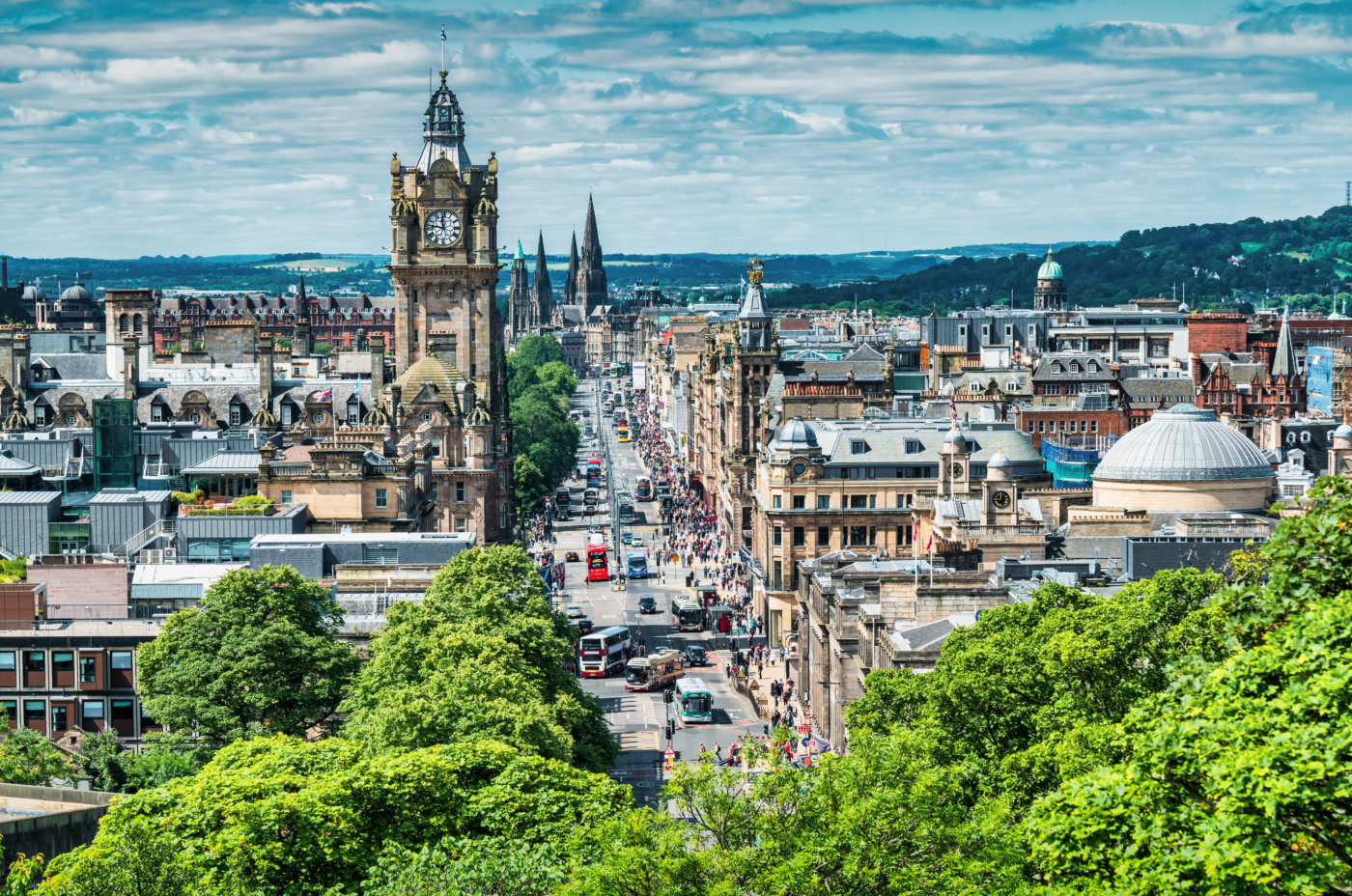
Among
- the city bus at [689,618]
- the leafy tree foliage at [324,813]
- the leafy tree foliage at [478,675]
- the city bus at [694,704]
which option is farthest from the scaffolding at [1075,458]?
the leafy tree foliage at [324,813]

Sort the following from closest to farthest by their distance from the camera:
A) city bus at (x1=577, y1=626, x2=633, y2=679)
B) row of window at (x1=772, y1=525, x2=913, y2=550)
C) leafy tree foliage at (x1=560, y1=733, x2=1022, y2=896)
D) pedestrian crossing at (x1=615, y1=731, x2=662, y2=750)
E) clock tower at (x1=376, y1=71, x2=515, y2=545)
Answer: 1. leafy tree foliage at (x1=560, y1=733, x2=1022, y2=896)
2. pedestrian crossing at (x1=615, y1=731, x2=662, y2=750)
3. city bus at (x1=577, y1=626, x2=633, y2=679)
4. row of window at (x1=772, y1=525, x2=913, y2=550)
5. clock tower at (x1=376, y1=71, x2=515, y2=545)

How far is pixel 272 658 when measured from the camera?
79000 mm

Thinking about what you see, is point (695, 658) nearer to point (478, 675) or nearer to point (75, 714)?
point (75, 714)

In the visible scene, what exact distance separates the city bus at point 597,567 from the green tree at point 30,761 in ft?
300

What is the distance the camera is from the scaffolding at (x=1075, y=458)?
5861 inches

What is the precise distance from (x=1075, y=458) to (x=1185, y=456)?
42.7 m

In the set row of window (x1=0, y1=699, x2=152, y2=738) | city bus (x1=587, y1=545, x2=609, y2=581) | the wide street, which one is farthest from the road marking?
city bus (x1=587, y1=545, x2=609, y2=581)

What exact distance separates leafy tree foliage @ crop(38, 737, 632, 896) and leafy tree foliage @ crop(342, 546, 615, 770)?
235 inches

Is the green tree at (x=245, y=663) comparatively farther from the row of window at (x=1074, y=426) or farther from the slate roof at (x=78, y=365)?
the row of window at (x=1074, y=426)

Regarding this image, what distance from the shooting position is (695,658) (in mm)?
127750

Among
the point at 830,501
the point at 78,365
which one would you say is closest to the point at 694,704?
the point at 830,501

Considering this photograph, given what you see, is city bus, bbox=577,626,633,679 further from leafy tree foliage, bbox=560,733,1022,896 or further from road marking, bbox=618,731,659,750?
leafy tree foliage, bbox=560,733,1022,896

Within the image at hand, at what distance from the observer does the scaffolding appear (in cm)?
14888

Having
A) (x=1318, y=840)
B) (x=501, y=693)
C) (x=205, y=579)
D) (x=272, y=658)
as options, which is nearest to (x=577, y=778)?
(x=501, y=693)
